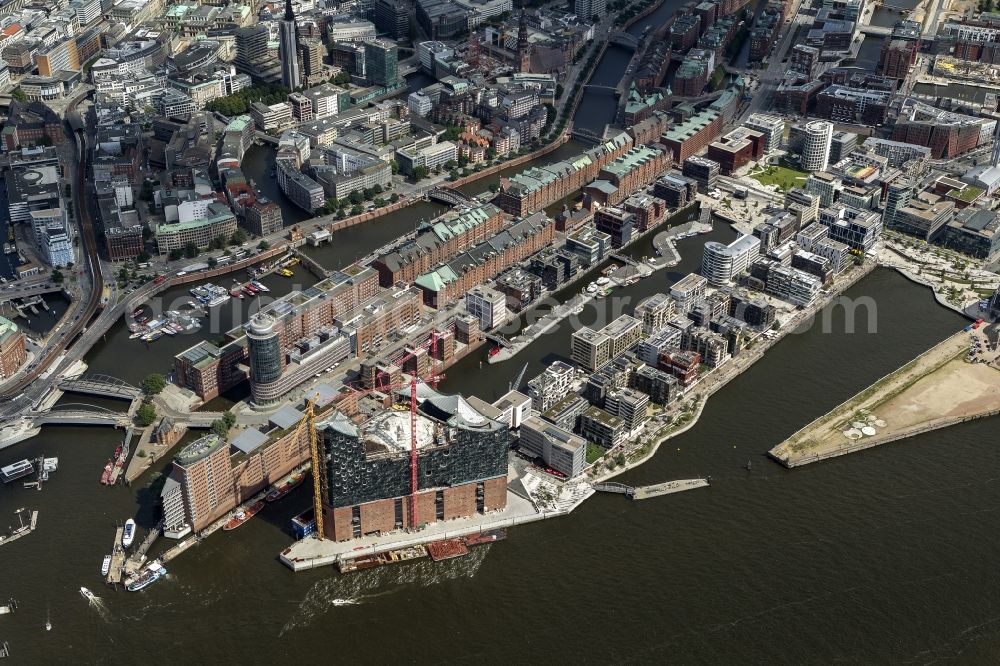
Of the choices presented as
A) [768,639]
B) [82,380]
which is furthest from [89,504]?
[768,639]

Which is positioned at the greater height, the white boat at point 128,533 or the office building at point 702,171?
Answer: the office building at point 702,171

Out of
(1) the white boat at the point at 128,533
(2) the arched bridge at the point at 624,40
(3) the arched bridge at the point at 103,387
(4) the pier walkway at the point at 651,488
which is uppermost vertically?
(2) the arched bridge at the point at 624,40

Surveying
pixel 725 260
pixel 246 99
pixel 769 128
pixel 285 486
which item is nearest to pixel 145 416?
pixel 285 486

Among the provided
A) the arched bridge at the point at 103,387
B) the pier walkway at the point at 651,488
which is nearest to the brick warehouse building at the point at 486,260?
the arched bridge at the point at 103,387

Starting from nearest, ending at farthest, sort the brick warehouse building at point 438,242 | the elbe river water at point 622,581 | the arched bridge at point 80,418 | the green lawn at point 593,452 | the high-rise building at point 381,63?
the elbe river water at point 622,581 → the green lawn at point 593,452 → the arched bridge at point 80,418 → the brick warehouse building at point 438,242 → the high-rise building at point 381,63

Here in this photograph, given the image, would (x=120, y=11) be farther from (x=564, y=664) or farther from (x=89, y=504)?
(x=564, y=664)

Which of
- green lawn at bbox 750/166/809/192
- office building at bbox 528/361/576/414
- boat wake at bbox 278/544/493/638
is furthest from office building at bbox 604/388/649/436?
green lawn at bbox 750/166/809/192

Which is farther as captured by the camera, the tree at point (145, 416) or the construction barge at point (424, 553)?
the tree at point (145, 416)

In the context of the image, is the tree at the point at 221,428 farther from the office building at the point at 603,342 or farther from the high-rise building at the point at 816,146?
the high-rise building at the point at 816,146

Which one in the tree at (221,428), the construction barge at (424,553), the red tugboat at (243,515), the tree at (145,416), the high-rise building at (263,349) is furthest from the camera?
the tree at (145,416)
